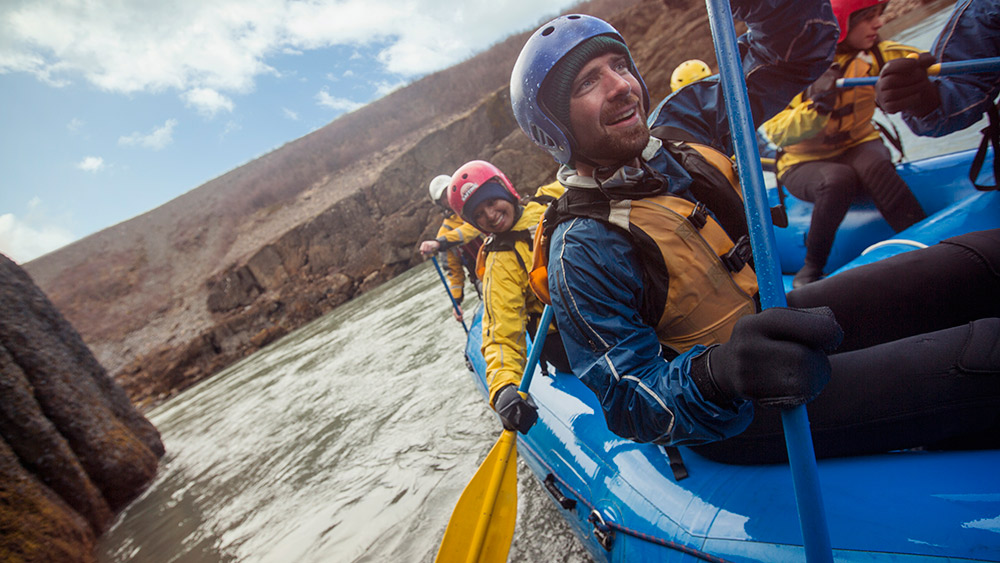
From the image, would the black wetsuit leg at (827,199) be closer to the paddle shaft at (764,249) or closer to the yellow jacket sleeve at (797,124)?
the yellow jacket sleeve at (797,124)

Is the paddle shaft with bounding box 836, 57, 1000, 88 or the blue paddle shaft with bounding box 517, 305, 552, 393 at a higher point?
the paddle shaft with bounding box 836, 57, 1000, 88

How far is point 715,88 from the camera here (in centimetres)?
227

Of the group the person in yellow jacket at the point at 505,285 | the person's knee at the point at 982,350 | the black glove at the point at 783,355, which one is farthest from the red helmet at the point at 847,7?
the black glove at the point at 783,355

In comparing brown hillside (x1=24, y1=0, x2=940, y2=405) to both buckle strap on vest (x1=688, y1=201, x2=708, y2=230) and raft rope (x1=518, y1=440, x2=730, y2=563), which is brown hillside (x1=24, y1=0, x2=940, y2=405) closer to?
buckle strap on vest (x1=688, y1=201, x2=708, y2=230)

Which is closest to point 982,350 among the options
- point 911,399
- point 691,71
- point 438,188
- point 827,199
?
point 911,399

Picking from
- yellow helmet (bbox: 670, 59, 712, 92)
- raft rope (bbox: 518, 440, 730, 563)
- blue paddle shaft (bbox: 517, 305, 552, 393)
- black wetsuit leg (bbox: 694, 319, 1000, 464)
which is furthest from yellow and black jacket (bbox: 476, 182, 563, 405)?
yellow helmet (bbox: 670, 59, 712, 92)

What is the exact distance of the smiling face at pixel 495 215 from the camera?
347 centimetres

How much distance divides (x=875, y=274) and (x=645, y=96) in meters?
1.13

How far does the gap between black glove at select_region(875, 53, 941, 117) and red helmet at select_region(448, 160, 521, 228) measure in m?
2.23

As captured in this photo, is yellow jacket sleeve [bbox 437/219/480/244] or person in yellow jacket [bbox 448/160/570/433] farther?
yellow jacket sleeve [bbox 437/219/480/244]

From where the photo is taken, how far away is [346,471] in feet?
15.8

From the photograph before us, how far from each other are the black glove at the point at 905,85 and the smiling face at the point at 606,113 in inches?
59.3

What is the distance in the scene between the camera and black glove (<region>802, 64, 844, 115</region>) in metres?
3.16

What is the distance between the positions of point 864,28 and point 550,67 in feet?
9.16
